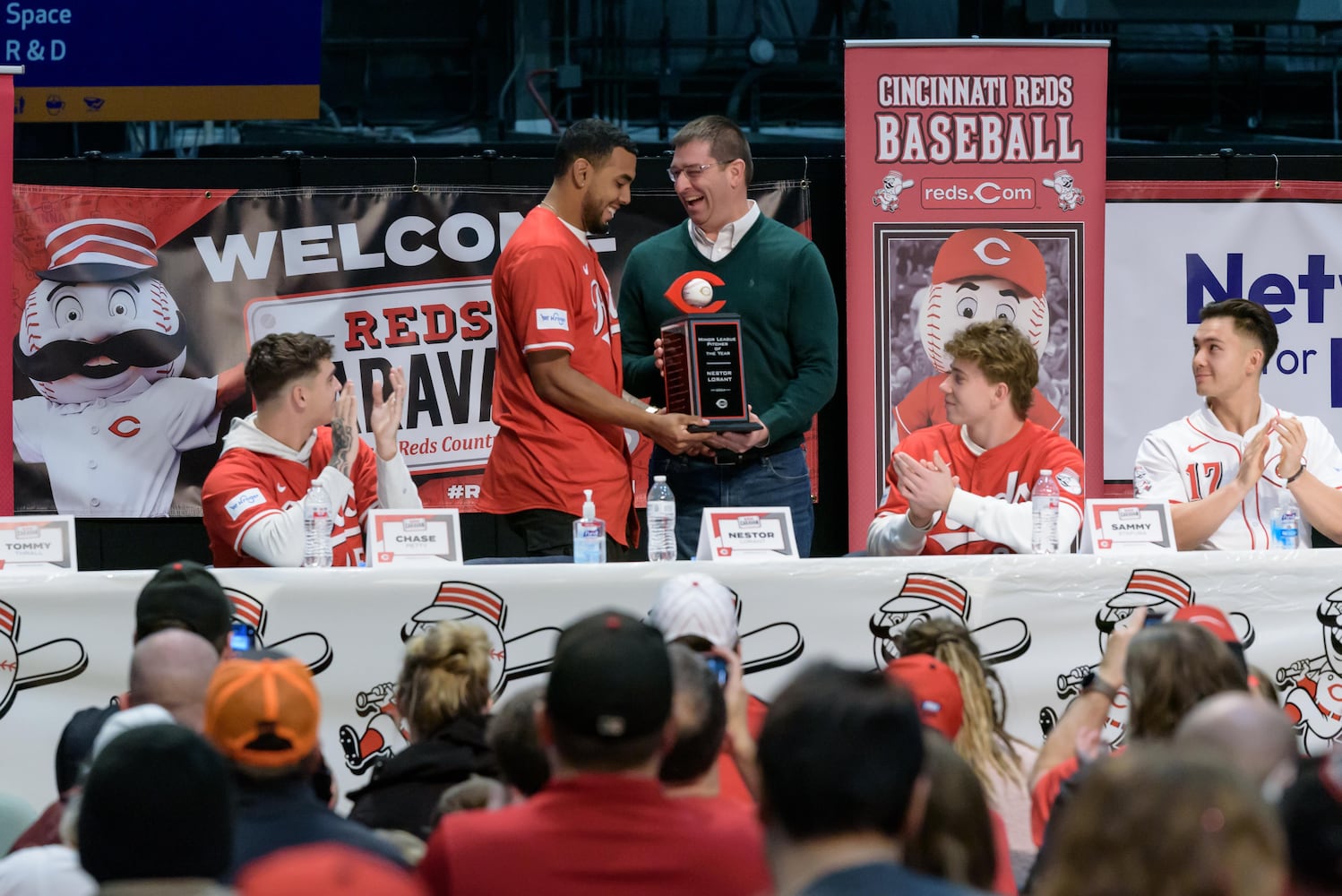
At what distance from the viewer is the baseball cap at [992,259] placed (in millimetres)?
6035

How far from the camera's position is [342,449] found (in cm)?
438

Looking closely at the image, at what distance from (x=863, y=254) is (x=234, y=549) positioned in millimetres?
2749

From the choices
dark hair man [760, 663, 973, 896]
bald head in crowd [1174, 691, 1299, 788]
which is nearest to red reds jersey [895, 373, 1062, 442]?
bald head in crowd [1174, 691, 1299, 788]

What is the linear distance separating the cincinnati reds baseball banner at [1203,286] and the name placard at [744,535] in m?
2.75

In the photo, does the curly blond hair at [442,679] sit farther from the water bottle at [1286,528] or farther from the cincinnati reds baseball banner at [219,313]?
the cincinnati reds baseball banner at [219,313]

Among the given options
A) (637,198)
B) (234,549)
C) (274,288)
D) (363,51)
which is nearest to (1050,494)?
(234,549)

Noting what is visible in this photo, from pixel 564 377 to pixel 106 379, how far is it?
2660 mm

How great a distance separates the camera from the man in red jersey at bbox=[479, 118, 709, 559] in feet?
14.4

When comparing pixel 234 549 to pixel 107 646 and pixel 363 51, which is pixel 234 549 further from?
pixel 363 51

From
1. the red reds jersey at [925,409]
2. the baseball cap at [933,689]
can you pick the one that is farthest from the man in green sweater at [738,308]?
the baseball cap at [933,689]

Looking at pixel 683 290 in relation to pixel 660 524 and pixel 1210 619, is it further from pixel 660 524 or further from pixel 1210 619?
pixel 1210 619

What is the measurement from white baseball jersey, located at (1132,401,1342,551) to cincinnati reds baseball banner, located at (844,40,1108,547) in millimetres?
1547

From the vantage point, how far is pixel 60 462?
627 centimetres

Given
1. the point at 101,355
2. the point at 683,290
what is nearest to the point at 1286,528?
the point at 683,290
